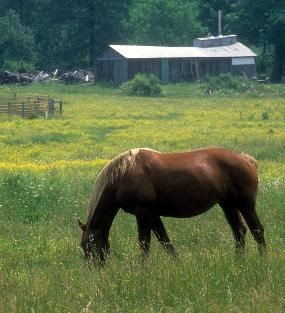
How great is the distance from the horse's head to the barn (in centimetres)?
6141

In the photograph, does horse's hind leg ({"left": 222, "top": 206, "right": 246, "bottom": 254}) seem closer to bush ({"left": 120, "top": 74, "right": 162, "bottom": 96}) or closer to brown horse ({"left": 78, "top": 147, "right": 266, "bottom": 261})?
brown horse ({"left": 78, "top": 147, "right": 266, "bottom": 261})

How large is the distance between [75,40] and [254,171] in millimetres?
77834

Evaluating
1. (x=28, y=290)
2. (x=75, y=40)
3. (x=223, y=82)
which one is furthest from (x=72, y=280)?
(x=75, y=40)

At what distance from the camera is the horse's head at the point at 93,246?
10.3 metres

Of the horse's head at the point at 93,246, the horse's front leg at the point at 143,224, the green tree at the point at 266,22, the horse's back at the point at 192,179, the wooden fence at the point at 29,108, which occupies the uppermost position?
the horse's back at the point at 192,179

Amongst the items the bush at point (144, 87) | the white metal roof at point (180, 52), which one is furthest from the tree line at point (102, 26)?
the bush at point (144, 87)

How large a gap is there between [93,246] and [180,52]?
2602 inches

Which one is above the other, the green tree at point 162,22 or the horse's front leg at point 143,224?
the horse's front leg at point 143,224

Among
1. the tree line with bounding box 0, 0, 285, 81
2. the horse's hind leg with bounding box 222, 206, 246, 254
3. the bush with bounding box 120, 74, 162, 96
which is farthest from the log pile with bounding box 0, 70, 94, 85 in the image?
the horse's hind leg with bounding box 222, 206, 246, 254

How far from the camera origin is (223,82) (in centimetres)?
6284

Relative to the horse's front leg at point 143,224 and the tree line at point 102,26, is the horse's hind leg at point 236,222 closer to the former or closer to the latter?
the horse's front leg at point 143,224

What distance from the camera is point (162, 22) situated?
8969 centimetres

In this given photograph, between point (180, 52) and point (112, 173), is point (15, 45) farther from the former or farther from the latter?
point (112, 173)

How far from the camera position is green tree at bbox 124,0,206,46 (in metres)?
88.1
